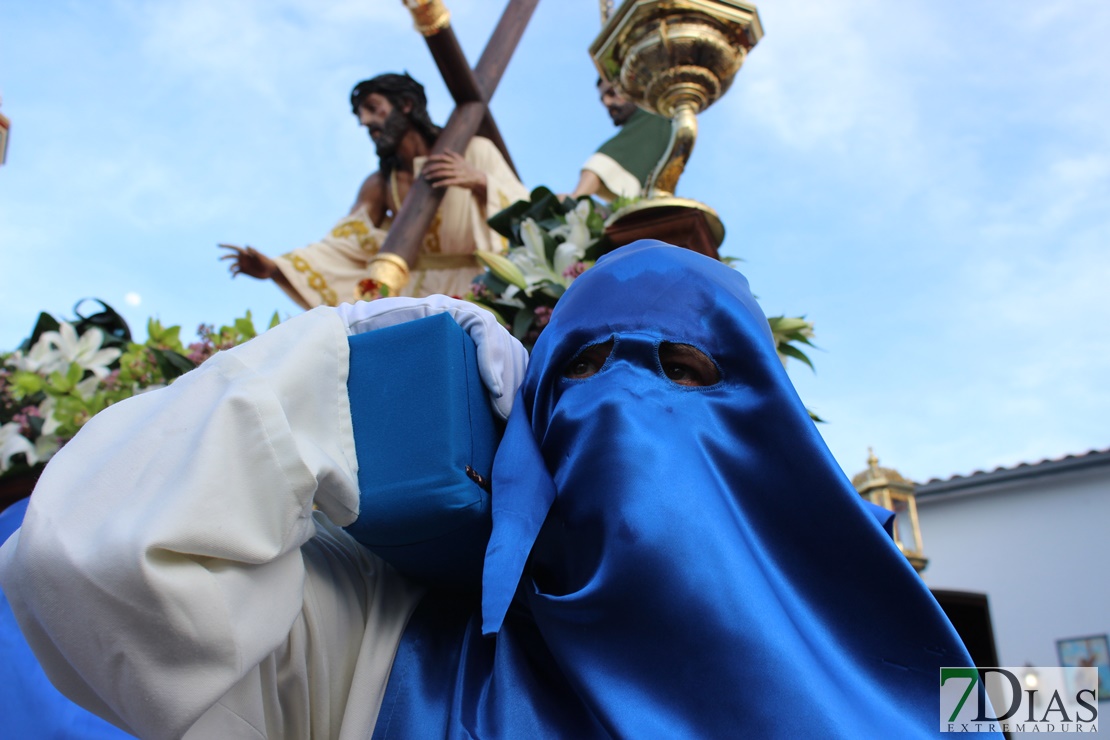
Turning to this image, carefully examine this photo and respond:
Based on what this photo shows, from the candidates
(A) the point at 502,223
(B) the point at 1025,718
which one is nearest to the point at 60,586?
(B) the point at 1025,718

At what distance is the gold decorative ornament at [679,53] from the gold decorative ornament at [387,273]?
3.01 ft

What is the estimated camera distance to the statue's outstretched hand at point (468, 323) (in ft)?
4.85

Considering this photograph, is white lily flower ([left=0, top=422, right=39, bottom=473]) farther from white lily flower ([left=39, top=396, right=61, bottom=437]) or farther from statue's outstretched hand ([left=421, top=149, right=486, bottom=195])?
statue's outstretched hand ([left=421, top=149, right=486, bottom=195])

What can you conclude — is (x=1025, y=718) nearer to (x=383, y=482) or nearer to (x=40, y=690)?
(x=383, y=482)

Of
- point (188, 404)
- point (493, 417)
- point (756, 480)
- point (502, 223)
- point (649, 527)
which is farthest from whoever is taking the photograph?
point (502, 223)

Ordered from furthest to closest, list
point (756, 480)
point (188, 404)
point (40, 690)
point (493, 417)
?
point (40, 690) < point (493, 417) < point (756, 480) < point (188, 404)

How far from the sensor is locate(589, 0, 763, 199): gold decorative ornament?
259cm

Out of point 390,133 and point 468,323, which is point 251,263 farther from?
point 468,323

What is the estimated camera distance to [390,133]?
3787 mm

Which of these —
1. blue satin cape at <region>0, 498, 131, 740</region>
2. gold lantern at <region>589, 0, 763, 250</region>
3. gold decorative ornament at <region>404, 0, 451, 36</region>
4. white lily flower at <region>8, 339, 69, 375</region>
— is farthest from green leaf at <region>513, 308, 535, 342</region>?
gold decorative ornament at <region>404, 0, 451, 36</region>

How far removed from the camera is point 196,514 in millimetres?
1034

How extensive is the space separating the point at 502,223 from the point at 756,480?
1512 millimetres

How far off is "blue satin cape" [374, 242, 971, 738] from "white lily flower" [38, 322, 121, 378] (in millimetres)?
1889

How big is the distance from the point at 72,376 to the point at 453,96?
1.73 m
